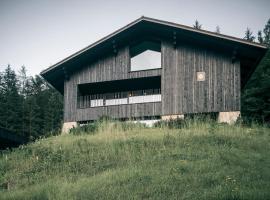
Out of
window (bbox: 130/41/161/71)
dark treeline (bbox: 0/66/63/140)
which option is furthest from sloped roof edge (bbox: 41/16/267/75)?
dark treeline (bbox: 0/66/63/140)

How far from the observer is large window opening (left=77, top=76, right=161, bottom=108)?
2422cm

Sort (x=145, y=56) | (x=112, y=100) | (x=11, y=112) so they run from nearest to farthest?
(x=145, y=56) → (x=112, y=100) → (x=11, y=112)

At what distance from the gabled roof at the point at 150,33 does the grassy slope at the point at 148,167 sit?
770 centimetres

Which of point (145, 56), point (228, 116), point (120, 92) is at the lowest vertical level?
point (228, 116)

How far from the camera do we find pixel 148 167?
9758 millimetres

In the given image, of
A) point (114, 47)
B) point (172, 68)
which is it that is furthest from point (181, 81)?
point (114, 47)

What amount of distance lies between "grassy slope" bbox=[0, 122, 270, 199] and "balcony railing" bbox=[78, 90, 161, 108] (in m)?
8.59

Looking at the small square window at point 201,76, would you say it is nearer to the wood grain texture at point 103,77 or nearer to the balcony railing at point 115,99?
the wood grain texture at point 103,77

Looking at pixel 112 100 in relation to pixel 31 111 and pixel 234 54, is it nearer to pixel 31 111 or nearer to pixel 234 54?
pixel 234 54

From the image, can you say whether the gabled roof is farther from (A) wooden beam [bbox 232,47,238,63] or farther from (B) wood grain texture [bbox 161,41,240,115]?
(B) wood grain texture [bbox 161,41,240,115]

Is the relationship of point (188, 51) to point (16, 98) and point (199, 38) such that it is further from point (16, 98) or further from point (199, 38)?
point (16, 98)

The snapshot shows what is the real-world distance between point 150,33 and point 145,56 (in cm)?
172

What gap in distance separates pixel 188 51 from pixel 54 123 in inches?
1411

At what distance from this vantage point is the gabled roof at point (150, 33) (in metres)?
21.0
